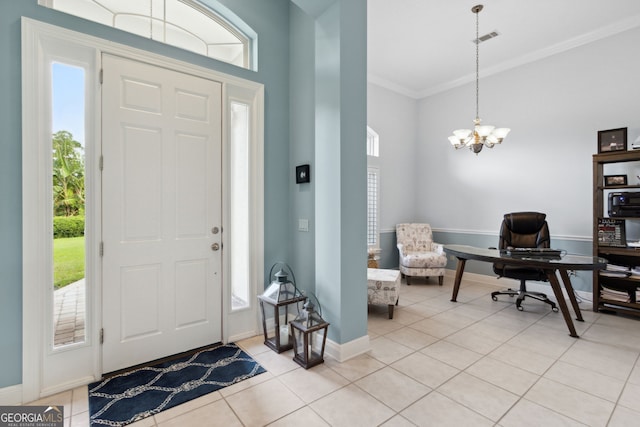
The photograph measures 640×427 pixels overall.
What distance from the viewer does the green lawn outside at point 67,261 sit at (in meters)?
2.02

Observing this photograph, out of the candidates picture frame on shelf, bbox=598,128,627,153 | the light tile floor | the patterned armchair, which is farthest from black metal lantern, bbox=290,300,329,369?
picture frame on shelf, bbox=598,128,627,153

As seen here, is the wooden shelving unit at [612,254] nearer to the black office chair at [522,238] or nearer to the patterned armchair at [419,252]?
the black office chair at [522,238]

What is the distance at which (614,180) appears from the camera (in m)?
3.44

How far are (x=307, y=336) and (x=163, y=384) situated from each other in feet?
3.37

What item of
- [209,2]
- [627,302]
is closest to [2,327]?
[209,2]

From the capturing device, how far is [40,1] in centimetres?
191

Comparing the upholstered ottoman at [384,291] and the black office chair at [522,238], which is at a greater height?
the black office chair at [522,238]

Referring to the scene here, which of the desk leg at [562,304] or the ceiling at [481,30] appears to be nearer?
the desk leg at [562,304]

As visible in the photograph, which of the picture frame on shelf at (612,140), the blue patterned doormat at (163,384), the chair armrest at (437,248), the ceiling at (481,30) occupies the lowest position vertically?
the blue patterned doormat at (163,384)

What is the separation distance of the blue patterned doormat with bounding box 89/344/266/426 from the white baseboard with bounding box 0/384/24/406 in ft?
1.16

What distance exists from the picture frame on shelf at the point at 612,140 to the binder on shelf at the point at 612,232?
798 millimetres

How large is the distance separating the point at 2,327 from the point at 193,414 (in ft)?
4.14

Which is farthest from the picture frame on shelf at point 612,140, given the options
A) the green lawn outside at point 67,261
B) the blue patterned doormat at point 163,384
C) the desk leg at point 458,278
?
the green lawn outside at point 67,261

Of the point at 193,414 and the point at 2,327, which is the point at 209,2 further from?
the point at 193,414
